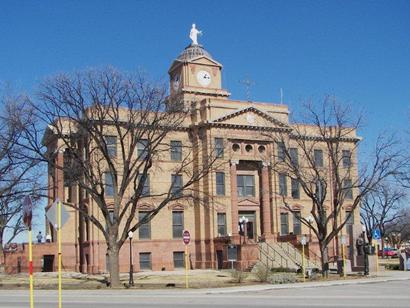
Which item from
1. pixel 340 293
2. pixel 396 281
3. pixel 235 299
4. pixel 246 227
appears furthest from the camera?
pixel 246 227

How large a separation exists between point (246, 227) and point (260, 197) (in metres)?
3.15

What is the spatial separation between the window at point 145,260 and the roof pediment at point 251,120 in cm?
1227

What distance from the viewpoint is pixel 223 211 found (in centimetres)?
5206

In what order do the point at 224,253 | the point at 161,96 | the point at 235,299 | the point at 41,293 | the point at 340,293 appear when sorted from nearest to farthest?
the point at 235,299, the point at 340,293, the point at 41,293, the point at 161,96, the point at 224,253

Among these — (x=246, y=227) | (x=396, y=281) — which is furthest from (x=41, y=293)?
(x=246, y=227)

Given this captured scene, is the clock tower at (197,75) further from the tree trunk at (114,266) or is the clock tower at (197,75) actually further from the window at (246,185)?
the tree trunk at (114,266)

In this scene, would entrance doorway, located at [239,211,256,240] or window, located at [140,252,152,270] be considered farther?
entrance doorway, located at [239,211,256,240]

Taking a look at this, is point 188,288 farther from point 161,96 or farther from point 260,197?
point 260,197

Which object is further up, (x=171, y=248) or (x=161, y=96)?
(x=161, y=96)

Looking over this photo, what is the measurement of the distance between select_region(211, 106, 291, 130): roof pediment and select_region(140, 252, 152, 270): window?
40.3ft

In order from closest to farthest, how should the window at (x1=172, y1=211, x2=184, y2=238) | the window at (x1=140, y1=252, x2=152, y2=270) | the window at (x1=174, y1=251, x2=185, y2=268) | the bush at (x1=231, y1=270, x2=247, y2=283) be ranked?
the bush at (x1=231, y1=270, x2=247, y2=283)
the window at (x1=140, y1=252, x2=152, y2=270)
the window at (x1=174, y1=251, x2=185, y2=268)
the window at (x1=172, y1=211, x2=184, y2=238)

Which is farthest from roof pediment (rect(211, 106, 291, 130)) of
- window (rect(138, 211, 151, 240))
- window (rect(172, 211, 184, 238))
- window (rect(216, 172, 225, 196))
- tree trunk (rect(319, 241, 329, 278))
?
tree trunk (rect(319, 241, 329, 278))

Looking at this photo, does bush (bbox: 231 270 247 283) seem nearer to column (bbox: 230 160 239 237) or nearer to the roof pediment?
column (bbox: 230 160 239 237)

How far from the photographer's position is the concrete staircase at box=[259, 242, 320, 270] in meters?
47.2
